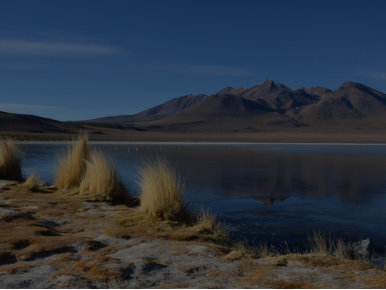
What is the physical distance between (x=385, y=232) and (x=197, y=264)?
3.85 metres

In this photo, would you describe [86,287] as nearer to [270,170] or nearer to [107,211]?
[107,211]

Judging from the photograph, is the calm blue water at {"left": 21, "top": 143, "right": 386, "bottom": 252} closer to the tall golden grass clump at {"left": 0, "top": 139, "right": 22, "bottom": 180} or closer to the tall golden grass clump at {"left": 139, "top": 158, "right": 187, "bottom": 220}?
the tall golden grass clump at {"left": 139, "top": 158, "right": 187, "bottom": 220}

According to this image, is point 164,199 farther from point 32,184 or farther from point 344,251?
point 32,184

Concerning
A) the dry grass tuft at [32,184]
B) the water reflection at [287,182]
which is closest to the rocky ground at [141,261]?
the dry grass tuft at [32,184]

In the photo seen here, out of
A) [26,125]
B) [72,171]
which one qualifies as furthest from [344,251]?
[26,125]

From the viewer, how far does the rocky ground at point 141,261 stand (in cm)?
350

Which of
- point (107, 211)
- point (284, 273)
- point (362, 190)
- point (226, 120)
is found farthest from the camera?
point (226, 120)

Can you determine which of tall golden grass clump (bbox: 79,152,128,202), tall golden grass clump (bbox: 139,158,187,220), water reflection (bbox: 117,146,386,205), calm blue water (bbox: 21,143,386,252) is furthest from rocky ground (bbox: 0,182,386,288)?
water reflection (bbox: 117,146,386,205)

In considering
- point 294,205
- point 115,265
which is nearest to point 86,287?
point 115,265

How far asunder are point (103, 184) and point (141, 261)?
400 cm

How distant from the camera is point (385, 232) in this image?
6.43 meters

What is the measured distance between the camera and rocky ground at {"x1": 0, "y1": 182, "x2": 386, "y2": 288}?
3496 mm

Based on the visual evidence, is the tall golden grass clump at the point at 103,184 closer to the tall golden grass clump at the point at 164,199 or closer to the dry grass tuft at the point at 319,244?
the tall golden grass clump at the point at 164,199

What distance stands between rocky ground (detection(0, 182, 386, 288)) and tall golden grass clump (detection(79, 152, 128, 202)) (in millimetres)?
1855
